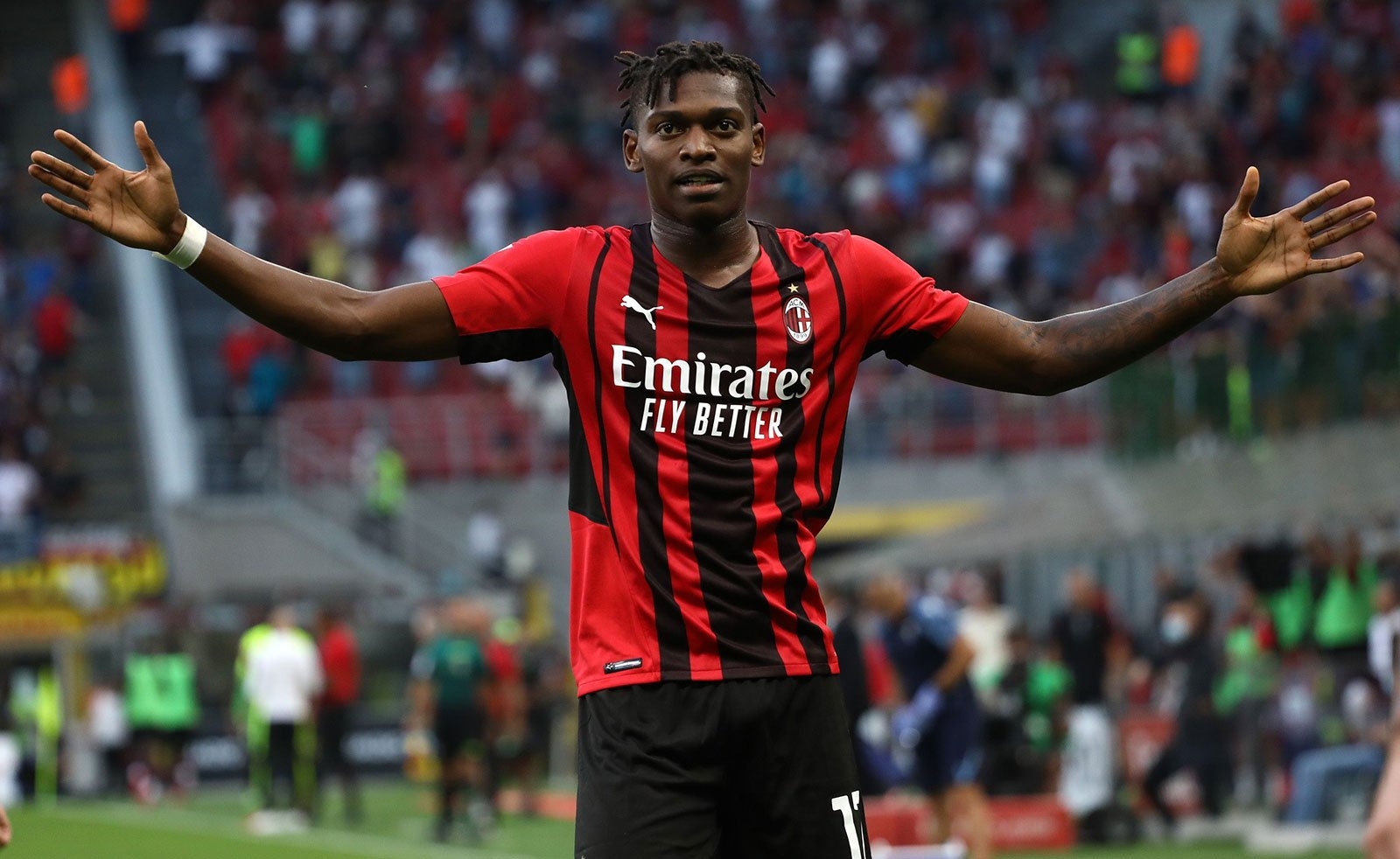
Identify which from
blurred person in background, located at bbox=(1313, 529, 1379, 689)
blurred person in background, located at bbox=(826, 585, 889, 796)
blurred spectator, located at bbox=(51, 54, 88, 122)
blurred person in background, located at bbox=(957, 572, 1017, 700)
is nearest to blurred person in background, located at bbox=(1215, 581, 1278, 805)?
blurred person in background, located at bbox=(1313, 529, 1379, 689)

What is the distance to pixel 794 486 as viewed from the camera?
4.63 m

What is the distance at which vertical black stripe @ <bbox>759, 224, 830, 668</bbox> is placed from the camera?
4574mm

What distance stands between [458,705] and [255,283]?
13.5 metres

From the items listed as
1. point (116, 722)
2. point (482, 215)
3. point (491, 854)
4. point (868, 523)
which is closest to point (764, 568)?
point (491, 854)

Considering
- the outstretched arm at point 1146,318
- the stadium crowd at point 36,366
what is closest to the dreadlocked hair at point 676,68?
the outstretched arm at point 1146,318

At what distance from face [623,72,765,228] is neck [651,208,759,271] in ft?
0.15

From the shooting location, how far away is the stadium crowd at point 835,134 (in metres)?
28.5

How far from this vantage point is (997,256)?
29.9 metres

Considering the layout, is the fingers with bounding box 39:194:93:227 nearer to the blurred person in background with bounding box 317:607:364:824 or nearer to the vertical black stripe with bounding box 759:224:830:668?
the vertical black stripe with bounding box 759:224:830:668

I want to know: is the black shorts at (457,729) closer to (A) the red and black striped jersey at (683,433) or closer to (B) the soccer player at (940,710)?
(B) the soccer player at (940,710)

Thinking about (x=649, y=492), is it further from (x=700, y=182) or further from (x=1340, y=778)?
(x=1340, y=778)

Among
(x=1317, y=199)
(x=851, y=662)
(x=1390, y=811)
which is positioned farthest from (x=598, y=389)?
(x=851, y=662)

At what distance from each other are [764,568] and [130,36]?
32.8 metres

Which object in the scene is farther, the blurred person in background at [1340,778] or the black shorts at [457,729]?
the black shorts at [457,729]
